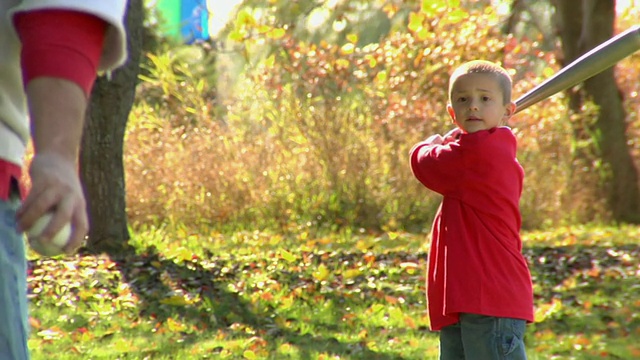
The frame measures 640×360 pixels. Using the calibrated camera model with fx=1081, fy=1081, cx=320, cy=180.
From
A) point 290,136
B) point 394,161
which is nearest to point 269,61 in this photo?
point 290,136

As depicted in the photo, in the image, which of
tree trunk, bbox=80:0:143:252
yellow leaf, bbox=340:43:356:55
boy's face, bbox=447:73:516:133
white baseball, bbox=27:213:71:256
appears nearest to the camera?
white baseball, bbox=27:213:71:256

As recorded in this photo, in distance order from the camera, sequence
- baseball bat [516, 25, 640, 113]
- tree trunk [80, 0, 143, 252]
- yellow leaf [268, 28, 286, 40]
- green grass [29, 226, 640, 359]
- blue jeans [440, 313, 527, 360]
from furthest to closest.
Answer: yellow leaf [268, 28, 286, 40], tree trunk [80, 0, 143, 252], green grass [29, 226, 640, 359], blue jeans [440, 313, 527, 360], baseball bat [516, 25, 640, 113]

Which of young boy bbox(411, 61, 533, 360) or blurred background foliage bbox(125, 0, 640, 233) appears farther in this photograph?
blurred background foliage bbox(125, 0, 640, 233)

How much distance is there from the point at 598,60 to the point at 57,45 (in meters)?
1.99

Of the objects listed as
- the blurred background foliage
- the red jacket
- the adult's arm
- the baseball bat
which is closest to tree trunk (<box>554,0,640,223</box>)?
the blurred background foliage

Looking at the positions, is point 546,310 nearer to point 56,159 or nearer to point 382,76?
point 382,76

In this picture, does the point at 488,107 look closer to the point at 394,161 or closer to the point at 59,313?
the point at 59,313

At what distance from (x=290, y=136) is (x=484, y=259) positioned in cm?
769

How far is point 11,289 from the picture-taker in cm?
136

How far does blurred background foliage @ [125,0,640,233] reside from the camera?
1038cm

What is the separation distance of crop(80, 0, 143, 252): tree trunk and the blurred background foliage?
2.17m

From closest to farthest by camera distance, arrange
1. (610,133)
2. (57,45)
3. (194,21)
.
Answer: (57,45) < (610,133) < (194,21)

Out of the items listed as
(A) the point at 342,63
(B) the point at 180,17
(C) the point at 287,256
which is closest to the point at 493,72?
(C) the point at 287,256

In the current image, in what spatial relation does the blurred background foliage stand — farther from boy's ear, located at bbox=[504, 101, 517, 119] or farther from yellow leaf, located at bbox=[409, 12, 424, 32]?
boy's ear, located at bbox=[504, 101, 517, 119]
